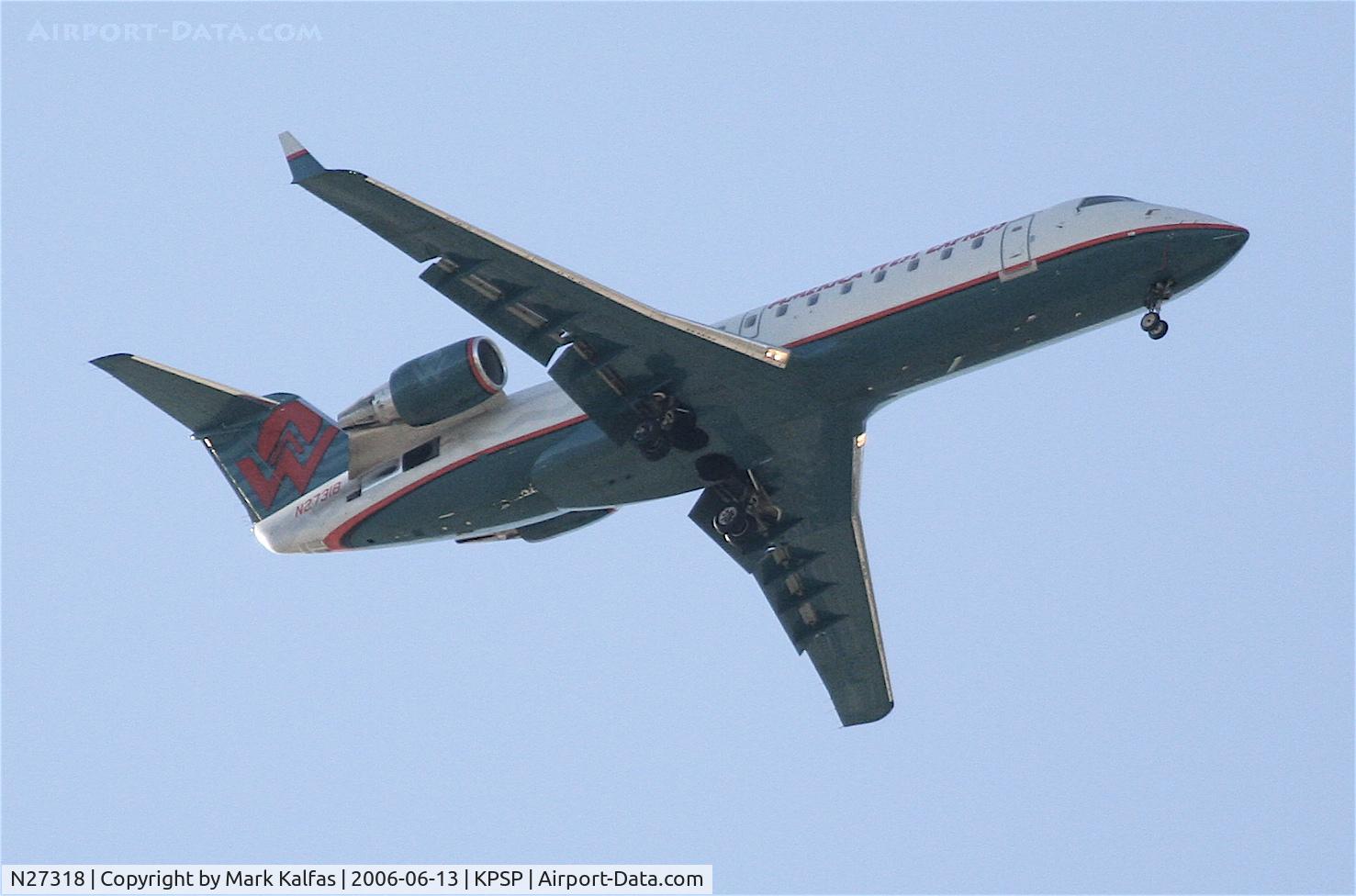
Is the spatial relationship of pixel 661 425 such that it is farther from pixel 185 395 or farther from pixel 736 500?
pixel 185 395

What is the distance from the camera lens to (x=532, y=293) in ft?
104

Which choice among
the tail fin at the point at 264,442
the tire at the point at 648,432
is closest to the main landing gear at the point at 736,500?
the tire at the point at 648,432

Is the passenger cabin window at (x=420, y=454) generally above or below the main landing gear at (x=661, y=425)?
above

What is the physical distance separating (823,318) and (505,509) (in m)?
6.83

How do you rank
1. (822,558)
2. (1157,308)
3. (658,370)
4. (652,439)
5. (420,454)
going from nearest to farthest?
(1157,308), (658,370), (652,439), (420,454), (822,558)

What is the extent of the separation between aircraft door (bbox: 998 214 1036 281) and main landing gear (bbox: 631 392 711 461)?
18.3 ft

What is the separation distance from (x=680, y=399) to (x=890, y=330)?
364cm

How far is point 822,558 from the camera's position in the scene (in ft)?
121

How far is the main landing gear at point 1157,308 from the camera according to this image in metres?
30.8

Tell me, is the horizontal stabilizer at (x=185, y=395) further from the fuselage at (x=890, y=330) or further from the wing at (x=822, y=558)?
the wing at (x=822, y=558)

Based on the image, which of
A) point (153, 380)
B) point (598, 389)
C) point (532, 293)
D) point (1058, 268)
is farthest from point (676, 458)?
point (153, 380)

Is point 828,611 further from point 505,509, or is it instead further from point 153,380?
point 153,380

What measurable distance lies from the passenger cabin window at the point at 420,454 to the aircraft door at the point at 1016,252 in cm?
1041

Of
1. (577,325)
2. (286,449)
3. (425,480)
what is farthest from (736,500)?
(286,449)
